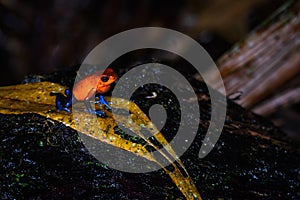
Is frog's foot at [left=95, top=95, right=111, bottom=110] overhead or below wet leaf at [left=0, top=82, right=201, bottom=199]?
overhead

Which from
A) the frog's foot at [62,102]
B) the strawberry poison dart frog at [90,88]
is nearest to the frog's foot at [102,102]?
the strawberry poison dart frog at [90,88]

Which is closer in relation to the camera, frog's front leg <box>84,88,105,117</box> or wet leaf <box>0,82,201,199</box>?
wet leaf <box>0,82,201,199</box>

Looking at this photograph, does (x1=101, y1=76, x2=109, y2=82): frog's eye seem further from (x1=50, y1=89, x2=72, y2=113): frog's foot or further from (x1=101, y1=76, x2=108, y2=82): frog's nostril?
(x1=50, y1=89, x2=72, y2=113): frog's foot

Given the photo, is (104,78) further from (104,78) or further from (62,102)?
(62,102)

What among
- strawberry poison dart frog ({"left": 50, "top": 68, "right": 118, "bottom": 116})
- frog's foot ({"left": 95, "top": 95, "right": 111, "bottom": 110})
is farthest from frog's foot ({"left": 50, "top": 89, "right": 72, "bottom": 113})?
frog's foot ({"left": 95, "top": 95, "right": 111, "bottom": 110})

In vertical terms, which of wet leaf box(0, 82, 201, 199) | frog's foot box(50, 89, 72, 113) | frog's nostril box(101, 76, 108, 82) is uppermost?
frog's nostril box(101, 76, 108, 82)

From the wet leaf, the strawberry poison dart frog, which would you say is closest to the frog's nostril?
the strawberry poison dart frog

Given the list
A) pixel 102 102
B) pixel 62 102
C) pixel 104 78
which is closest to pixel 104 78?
pixel 104 78

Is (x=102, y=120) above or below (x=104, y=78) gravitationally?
below

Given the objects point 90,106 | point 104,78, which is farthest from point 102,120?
point 104,78
